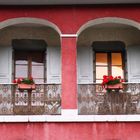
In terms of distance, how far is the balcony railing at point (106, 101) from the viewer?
45.7 ft

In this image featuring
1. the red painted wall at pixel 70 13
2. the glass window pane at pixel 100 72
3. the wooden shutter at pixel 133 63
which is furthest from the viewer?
the glass window pane at pixel 100 72

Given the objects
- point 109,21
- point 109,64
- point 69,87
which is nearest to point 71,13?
point 109,21

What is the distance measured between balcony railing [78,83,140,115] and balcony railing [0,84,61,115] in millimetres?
779

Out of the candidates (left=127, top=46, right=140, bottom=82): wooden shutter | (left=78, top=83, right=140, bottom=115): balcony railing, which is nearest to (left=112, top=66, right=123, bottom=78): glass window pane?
(left=127, top=46, right=140, bottom=82): wooden shutter

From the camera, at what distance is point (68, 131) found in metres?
13.6

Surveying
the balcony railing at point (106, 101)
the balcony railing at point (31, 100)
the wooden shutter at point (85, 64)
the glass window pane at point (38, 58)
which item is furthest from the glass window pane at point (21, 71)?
the balcony railing at point (106, 101)

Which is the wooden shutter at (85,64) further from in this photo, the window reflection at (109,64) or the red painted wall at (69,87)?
the red painted wall at (69,87)

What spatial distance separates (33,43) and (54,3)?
2.32 m

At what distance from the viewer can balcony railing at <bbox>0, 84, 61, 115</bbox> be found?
45.7ft

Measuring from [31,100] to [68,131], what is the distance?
5.12ft

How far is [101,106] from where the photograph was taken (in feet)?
45.8

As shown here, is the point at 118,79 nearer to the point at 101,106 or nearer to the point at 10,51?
the point at 101,106

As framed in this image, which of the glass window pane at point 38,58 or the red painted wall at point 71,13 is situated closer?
the red painted wall at point 71,13

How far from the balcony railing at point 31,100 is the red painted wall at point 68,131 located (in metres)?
0.52
